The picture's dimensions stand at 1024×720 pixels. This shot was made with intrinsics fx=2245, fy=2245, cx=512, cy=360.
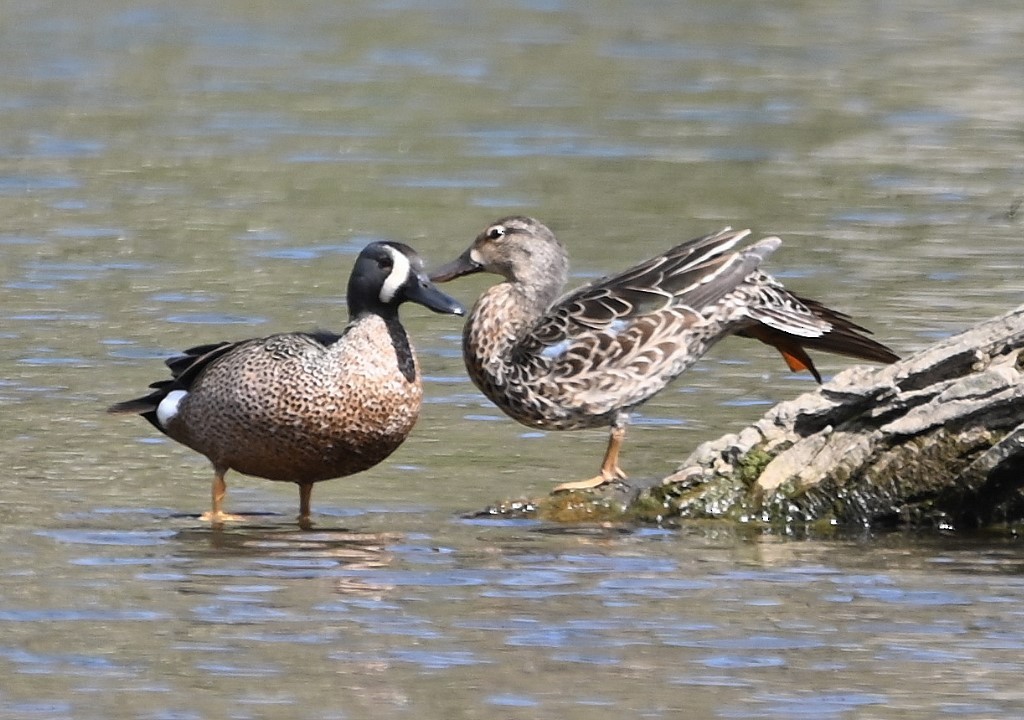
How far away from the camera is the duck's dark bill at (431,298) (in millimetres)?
8336

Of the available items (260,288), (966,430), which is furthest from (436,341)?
(966,430)

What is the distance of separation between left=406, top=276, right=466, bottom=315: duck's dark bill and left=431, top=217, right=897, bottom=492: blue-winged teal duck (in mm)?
512

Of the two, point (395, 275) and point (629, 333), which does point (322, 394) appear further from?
point (629, 333)

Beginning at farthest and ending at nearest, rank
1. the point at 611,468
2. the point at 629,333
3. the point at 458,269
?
1. the point at 458,269
2. the point at 629,333
3. the point at 611,468

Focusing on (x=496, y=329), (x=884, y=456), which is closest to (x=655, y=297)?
(x=496, y=329)

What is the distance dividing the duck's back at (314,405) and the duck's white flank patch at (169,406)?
0.90 ft

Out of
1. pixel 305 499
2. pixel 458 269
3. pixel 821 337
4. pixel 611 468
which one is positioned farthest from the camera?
pixel 458 269

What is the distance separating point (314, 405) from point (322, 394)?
49 millimetres

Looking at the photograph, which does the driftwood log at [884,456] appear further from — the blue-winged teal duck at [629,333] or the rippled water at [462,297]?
the blue-winged teal duck at [629,333]

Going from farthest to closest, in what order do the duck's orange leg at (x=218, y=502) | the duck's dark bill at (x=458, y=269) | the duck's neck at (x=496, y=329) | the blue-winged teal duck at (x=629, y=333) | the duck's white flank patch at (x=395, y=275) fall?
the duck's dark bill at (x=458, y=269) → the duck's neck at (x=496, y=329) → the blue-winged teal duck at (x=629, y=333) → the duck's white flank patch at (x=395, y=275) → the duck's orange leg at (x=218, y=502)

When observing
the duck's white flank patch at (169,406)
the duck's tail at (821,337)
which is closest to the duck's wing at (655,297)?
the duck's tail at (821,337)

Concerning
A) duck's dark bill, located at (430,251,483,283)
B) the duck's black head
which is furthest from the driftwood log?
duck's dark bill, located at (430,251,483,283)

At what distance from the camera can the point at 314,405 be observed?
8.12m

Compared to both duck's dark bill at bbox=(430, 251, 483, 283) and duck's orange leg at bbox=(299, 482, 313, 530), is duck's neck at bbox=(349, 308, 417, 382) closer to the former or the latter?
duck's orange leg at bbox=(299, 482, 313, 530)
